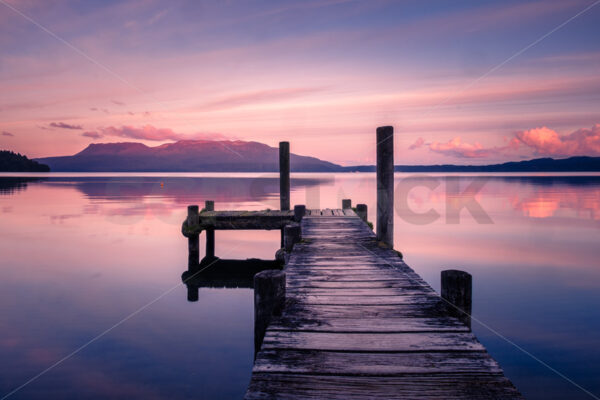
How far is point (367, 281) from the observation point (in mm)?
5828

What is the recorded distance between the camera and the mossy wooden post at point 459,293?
4195 millimetres

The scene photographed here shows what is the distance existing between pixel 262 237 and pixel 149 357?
598 inches

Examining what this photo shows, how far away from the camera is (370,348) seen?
355cm

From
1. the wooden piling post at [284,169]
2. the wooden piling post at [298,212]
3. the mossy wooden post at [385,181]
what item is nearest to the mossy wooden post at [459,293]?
the mossy wooden post at [385,181]

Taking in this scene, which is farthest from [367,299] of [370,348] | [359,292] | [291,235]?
[291,235]

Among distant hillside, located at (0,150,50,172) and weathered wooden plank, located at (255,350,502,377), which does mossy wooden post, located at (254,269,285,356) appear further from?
distant hillside, located at (0,150,50,172)

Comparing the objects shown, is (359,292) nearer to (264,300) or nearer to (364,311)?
(364,311)

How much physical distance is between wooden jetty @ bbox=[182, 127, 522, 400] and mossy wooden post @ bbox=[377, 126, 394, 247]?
4.51 ft

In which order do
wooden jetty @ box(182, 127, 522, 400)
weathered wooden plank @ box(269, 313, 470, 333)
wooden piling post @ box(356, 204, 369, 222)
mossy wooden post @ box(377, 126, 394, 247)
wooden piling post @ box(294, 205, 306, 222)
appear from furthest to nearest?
wooden piling post @ box(356, 204, 369, 222) < wooden piling post @ box(294, 205, 306, 222) < mossy wooden post @ box(377, 126, 394, 247) < weathered wooden plank @ box(269, 313, 470, 333) < wooden jetty @ box(182, 127, 522, 400)

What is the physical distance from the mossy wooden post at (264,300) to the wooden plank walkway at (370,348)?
127mm

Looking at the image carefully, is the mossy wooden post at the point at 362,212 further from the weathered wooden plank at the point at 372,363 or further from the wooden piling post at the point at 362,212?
the weathered wooden plank at the point at 372,363

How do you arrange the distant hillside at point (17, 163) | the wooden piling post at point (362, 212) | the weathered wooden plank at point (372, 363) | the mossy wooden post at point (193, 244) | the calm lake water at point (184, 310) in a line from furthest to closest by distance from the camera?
the distant hillside at point (17, 163)
the mossy wooden post at point (193, 244)
the wooden piling post at point (362, 212)
the calm lake water at point (184, 310)
the weathered wooden plank at point (372, 363)

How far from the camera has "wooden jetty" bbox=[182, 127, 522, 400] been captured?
2.94 m

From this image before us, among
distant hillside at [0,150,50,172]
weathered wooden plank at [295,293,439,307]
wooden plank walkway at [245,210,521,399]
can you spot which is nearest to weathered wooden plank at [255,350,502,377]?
wooden plank walkway at [245,210,521,399]
